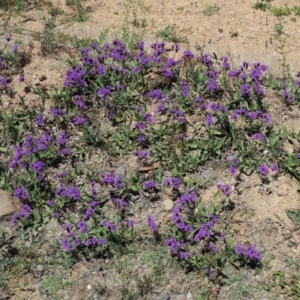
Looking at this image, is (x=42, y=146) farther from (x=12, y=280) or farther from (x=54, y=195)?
(x=12, y=280)

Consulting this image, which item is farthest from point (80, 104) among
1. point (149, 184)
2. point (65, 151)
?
point (149, 184)

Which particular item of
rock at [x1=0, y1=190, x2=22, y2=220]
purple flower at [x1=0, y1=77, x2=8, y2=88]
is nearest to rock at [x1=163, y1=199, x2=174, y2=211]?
rock at [x1=0, y1=190, x2=22, y2=220]

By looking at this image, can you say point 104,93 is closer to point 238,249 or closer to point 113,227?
Answer: point 113,227

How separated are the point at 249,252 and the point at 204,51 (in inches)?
170

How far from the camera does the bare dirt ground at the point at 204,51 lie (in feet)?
18.0

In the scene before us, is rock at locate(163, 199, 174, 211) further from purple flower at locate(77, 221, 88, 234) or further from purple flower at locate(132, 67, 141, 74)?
purple flower at locate(132, 67, 141, 74)

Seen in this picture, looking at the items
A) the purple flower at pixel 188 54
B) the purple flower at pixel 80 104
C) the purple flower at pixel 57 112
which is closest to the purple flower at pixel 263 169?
the purple flower at pixel 188 54

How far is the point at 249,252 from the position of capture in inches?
214

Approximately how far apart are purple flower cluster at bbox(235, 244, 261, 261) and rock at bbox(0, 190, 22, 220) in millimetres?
2718

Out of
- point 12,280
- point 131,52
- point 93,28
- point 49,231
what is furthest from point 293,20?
point 12,280

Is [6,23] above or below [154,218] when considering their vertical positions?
above

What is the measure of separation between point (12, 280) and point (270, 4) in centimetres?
709

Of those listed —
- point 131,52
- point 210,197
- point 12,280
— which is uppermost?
point 131,52

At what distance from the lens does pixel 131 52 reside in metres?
8.44
